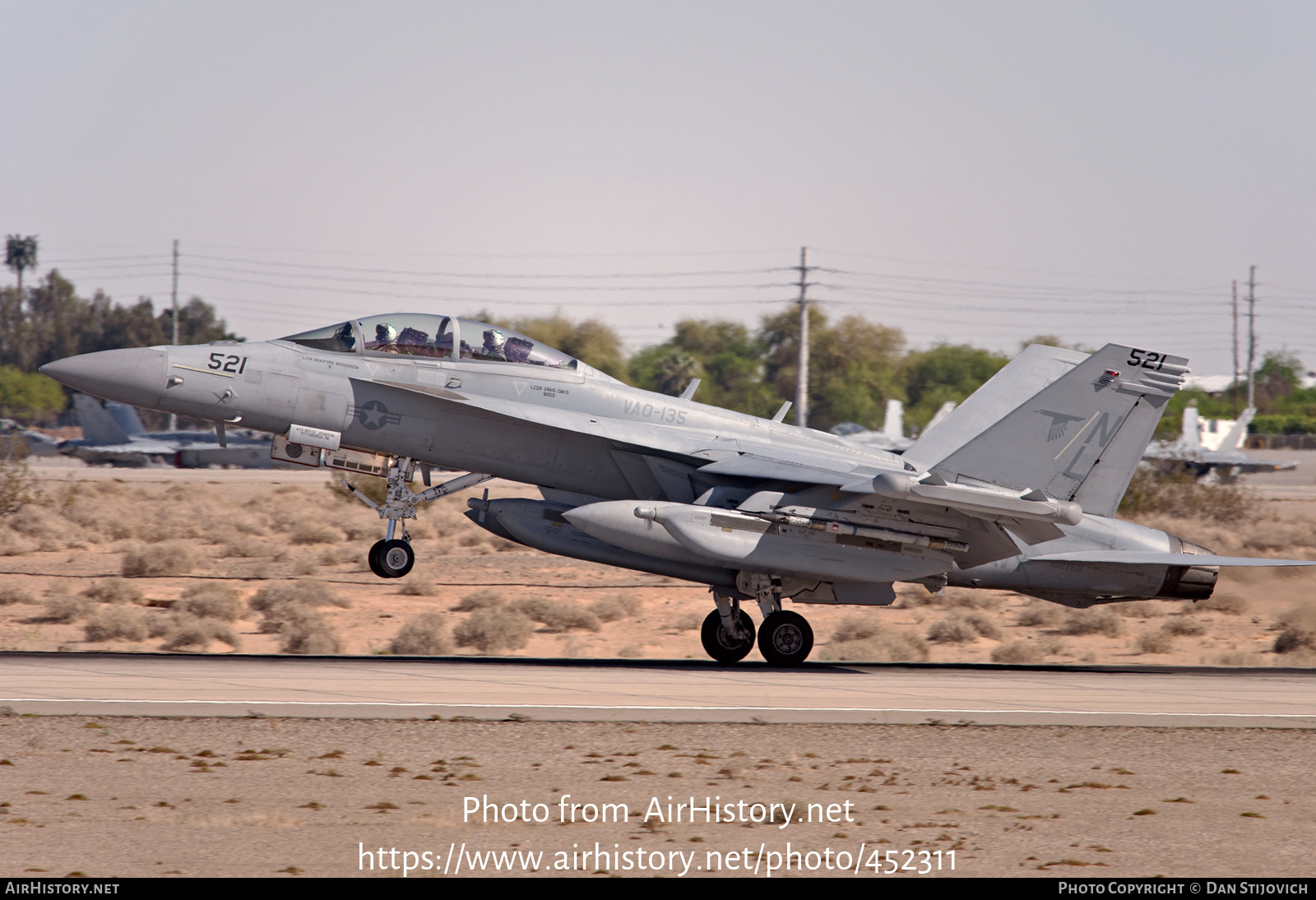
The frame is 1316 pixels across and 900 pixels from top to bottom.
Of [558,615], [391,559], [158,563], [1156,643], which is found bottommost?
[1156,643]

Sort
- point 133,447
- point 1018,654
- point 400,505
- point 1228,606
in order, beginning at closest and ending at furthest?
point 400,505, point 1018,654, point 1228,606, point 133,447

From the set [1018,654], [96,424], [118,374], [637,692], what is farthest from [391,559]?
[96,424]

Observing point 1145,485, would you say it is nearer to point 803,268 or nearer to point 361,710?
point 803,268

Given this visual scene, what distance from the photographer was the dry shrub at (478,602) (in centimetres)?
2420

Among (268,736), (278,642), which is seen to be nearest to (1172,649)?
(278,642)

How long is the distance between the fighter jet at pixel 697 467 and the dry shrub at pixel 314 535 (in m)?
18.7

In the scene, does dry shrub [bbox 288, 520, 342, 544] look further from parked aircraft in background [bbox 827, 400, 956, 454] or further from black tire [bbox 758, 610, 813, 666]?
parked aircraft in background [bbox 827, 400, 956, 454]

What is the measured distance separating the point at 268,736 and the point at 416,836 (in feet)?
10.9

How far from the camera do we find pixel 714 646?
647 inches

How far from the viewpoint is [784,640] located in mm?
15930

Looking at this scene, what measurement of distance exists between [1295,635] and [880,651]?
7.13 metres

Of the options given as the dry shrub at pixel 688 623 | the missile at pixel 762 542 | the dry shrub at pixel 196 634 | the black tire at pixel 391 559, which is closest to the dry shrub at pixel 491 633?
the dry shrub at pixel 196 634

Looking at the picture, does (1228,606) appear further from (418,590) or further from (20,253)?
(20,253)

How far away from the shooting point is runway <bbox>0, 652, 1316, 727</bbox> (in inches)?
457
